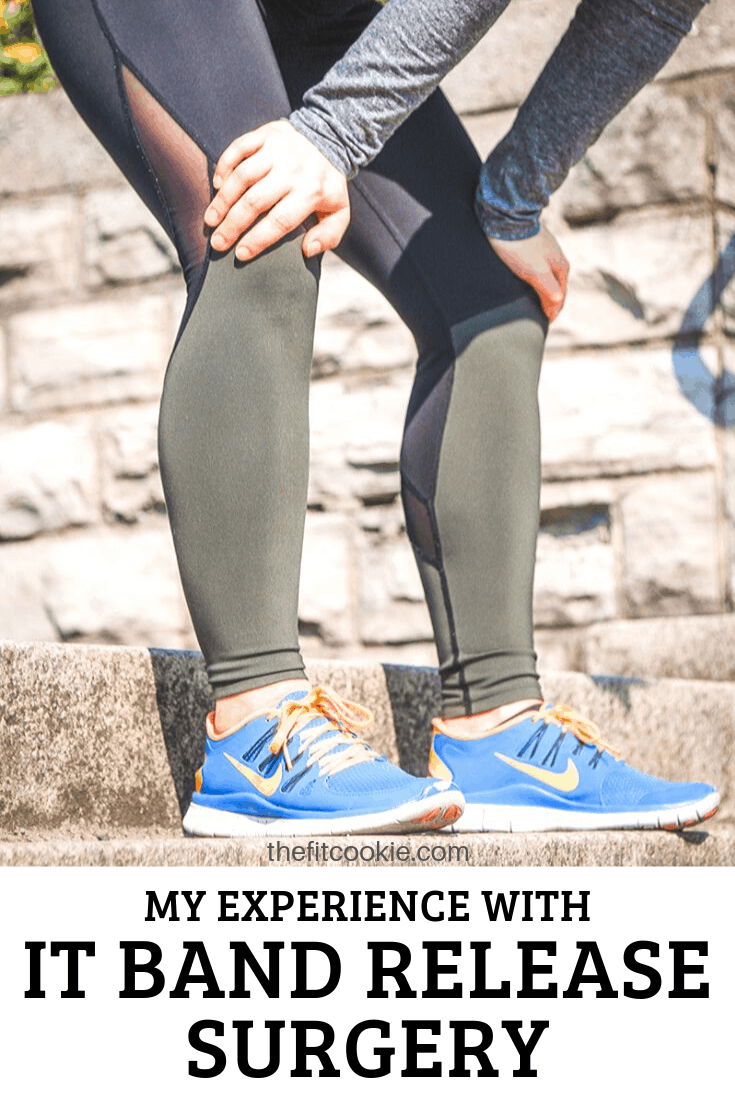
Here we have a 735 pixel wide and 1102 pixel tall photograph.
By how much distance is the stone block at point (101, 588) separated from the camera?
247 centimetres

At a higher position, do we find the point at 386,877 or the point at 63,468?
the point at 63,468

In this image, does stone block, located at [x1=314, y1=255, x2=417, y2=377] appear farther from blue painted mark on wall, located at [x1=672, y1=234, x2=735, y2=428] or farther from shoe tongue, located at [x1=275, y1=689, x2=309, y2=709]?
shoe tongue, located at [x1=275, y1=689, x2=309, y2=709]

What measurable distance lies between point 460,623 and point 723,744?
0.65 metres

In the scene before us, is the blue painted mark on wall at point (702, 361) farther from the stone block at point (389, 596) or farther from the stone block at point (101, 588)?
the stone block at point (101, 588)

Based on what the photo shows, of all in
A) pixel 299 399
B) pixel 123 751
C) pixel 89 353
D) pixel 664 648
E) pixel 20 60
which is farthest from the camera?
pixel 20 60

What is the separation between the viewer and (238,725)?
121 centimetres

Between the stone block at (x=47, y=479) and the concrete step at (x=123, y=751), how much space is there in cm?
108

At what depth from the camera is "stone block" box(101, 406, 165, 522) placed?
2.49m

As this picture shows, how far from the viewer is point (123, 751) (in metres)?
1.35

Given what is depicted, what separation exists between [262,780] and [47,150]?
1.86 meters

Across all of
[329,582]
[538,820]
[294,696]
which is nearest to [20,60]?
[329,582]

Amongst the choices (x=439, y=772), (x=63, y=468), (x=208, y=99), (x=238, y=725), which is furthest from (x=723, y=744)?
(x=63, y=468)

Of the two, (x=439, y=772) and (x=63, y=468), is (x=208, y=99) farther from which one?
(x=63, y=468)

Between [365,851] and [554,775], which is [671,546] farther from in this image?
[365,851]
